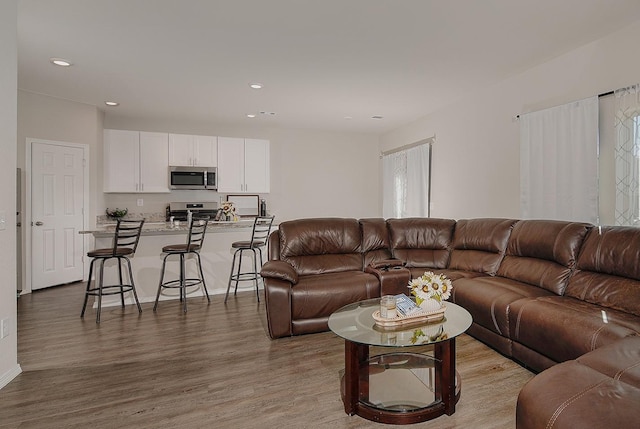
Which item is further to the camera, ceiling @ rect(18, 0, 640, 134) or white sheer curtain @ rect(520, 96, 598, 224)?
white sheer curtain @ rect(520, 96, 598, 224)

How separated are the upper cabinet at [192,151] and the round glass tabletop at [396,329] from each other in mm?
4429

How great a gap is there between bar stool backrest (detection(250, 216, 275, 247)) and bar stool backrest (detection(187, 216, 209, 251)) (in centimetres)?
58

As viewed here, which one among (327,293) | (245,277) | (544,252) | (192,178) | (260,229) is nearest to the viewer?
(544,252)

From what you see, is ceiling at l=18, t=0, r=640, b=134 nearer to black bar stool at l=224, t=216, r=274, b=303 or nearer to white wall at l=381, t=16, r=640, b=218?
white wall at l=381, t=16, r=640, b=218

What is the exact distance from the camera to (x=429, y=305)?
2.28m

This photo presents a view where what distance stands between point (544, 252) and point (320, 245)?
2128mm

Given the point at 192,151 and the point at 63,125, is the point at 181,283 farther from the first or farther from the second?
the point at 63,125

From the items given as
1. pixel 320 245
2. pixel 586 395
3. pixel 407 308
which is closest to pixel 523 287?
pixel 407 308

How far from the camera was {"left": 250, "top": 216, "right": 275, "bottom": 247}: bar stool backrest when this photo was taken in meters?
4.26

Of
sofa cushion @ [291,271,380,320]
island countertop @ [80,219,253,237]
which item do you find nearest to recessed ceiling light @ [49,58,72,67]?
island countertop @ [80,219,253,237]

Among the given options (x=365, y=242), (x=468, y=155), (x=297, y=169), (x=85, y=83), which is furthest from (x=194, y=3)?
(x=297, y=169)

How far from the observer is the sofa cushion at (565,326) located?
194 centimetres

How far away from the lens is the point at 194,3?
98.0 inches

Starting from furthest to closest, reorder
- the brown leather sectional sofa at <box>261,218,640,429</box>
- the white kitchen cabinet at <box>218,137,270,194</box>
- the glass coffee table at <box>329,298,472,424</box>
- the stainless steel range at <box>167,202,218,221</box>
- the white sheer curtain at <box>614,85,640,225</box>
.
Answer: the white kitchen cabinet at <box>218,137,270,194</box>, the stainless steel range at <box>167,202,218,221</box>, the white sheer curtain at <box>614,85,640,225</box>, the glass coffee table at <box>329,298,472,424</box>, the brown leather sectional sofa at <box>261,218,640,429</box>
